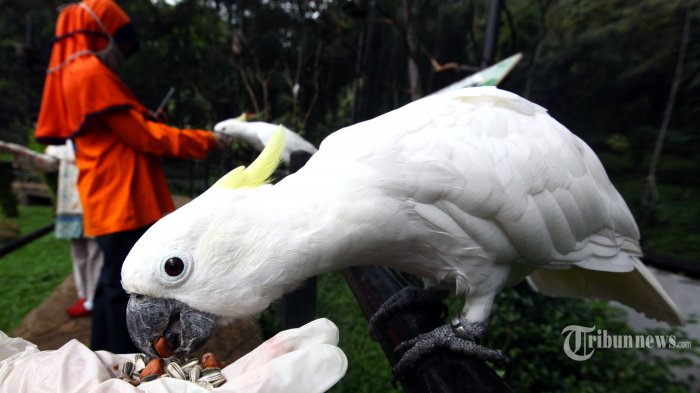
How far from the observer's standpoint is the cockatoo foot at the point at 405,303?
101cm

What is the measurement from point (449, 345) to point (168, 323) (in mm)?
560

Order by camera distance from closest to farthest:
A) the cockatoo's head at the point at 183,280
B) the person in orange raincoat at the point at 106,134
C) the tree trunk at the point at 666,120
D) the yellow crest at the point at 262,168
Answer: the cockatoo's head at the point at 183,280
the yellow crest at the point at 262,168
the person in orange raincoat at the point at 106,134
the tree trunk at the point at 666,120

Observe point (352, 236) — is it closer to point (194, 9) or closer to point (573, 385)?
point (573, 385)

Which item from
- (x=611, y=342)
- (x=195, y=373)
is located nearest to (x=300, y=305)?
(x=195, y=373)

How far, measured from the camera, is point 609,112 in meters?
2.37

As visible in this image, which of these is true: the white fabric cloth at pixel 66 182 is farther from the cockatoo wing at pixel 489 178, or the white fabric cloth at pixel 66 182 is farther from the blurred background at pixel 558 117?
the cockatoo wing at pixel 489 178

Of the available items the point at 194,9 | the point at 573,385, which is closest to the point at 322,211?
the point at 573,385

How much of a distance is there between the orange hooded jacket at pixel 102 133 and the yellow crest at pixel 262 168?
0.80 m

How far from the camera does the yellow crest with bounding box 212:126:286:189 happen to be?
88 cm

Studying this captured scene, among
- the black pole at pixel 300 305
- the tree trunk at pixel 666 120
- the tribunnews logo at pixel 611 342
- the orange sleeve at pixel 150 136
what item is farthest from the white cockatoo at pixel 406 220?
the tree trunk at pixel 666 120

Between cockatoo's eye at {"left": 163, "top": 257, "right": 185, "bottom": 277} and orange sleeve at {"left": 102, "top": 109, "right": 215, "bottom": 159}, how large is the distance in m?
0.92

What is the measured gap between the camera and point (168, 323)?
2.53 ft

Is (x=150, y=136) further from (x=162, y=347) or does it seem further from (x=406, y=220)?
(x=406, y=220)

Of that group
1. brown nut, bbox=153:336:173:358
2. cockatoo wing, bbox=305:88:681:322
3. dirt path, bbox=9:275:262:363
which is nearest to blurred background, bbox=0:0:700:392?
dirt path, bbox=9:275:262:363
